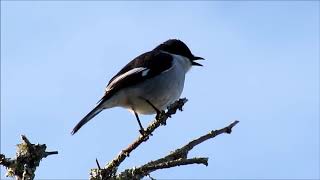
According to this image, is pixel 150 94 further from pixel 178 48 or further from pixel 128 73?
pixel 178 48

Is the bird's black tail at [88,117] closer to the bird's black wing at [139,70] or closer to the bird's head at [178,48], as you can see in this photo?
the bird's black wing at [139,70]

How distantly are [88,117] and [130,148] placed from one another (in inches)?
87.2

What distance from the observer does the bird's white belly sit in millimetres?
7117

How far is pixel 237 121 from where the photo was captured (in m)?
4.07

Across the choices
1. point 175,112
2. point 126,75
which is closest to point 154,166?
point 175,112

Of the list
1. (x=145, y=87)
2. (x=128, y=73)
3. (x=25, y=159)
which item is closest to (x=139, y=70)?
(x=128, y=73)

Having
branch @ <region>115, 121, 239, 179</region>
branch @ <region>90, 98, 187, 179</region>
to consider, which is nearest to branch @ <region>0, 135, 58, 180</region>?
branch @ <region>90, 98, 187, 179</region>

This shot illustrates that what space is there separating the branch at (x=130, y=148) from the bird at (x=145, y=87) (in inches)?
78.4

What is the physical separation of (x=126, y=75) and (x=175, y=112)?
2612 mm

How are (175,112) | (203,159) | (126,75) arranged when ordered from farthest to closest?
(126,75)
(175,112)
(203,159)

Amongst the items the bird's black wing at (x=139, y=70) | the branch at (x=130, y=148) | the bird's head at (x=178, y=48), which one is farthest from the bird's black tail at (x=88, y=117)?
the bird's head at (x=178, y=48)

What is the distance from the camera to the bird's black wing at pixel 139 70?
23.3ft

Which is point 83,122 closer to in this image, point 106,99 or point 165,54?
point 106,99

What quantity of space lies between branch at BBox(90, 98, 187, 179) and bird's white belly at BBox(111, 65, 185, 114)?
237 centimetres
